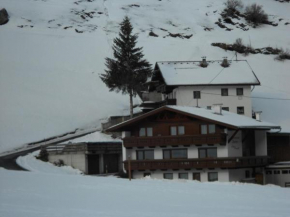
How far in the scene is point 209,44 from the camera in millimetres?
111125

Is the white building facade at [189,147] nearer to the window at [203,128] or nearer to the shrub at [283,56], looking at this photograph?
the window at [203,128]

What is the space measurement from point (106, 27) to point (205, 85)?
6085 centimetres

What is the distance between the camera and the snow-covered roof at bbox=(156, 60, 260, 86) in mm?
66500

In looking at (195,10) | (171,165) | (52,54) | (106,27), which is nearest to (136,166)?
(171,165)

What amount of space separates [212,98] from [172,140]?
18.2 meters

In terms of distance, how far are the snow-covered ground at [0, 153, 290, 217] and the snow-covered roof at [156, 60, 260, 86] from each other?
31854 mm

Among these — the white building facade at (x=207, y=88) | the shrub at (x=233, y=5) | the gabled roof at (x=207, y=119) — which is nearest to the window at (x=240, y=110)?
the white building facade at (x=207, y=88)

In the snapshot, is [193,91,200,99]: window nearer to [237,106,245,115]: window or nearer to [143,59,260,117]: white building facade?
[143,59,260,117]: white building facade

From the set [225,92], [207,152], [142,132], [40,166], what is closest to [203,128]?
[207,152]

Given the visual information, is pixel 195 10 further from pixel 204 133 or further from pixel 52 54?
pixel 204 133

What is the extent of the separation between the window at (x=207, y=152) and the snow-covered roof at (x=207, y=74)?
56.3 feet

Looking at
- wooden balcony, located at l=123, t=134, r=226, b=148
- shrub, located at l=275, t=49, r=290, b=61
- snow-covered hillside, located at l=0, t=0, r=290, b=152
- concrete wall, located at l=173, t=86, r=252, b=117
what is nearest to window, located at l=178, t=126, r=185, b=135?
wooden balcony, located at l=123, t=134, r=226, b=148

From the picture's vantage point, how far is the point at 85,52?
351 ft

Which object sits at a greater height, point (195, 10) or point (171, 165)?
point (195, 10)
